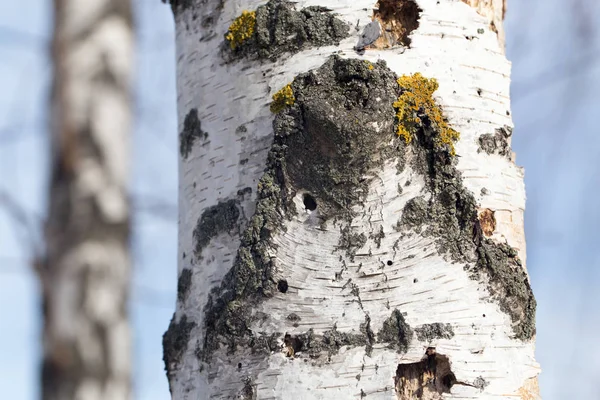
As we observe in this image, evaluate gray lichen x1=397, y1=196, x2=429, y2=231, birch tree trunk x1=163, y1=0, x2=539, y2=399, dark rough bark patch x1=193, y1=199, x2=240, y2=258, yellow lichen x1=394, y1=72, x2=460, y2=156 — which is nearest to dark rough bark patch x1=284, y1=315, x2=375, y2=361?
birch tree trunk x1=163, y1=0, x2=539, y2=399

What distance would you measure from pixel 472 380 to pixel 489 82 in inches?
29.8

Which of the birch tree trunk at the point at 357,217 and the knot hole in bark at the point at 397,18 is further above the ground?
the knot hole in bark at the point at 397,18

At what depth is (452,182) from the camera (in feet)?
11.9

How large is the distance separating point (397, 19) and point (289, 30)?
0.27m

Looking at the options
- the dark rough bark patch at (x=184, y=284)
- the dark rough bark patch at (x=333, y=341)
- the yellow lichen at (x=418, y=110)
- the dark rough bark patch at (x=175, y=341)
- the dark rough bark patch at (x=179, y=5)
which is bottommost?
the dark rough bark patch at (x=333, y=341)

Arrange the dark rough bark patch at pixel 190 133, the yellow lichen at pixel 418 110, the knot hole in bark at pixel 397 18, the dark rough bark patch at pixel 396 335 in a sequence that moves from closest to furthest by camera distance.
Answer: the dark rough bark patch at pixel 396 335 < the yellow lichen at pixel 418 110 < the knot hole in bark at pixel 397 18 < the dark rough bark patch at pixel 190 133

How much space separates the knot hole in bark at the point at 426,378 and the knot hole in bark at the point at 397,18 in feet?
2.54

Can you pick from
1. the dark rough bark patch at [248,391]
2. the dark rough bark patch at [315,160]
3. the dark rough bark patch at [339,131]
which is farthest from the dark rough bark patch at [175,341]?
the dark rough bark patch at [339,131]

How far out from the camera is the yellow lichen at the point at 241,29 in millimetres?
3744

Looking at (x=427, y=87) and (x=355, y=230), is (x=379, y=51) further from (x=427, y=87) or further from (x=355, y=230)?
(x=355, y=230)

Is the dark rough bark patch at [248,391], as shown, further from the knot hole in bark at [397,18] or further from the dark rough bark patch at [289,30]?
the knot hole in bark at [397,18]

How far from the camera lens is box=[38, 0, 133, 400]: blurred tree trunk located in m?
3.32

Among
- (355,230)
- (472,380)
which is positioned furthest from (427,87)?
(472,380)

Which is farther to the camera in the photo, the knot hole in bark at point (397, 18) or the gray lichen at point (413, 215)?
the knot hole in bark at point (397, 18)
